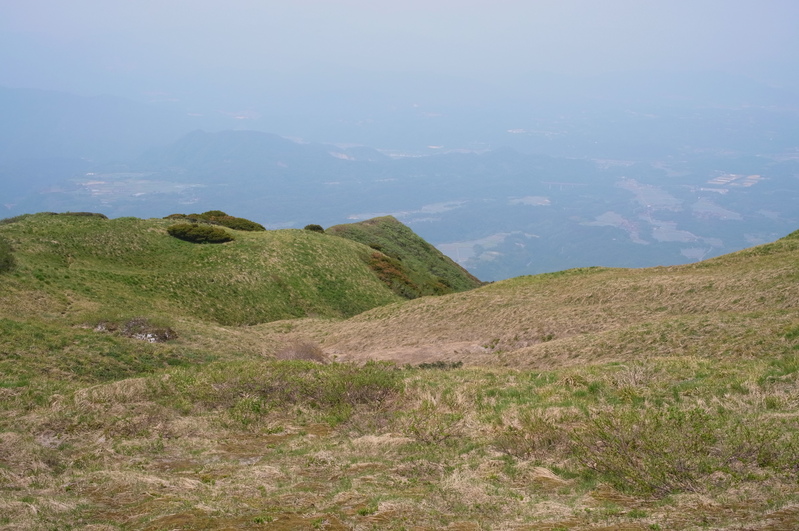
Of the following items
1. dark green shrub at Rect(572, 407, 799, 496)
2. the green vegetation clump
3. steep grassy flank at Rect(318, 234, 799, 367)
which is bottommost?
dark green shrub at Rect(572, 407, 799, 496)

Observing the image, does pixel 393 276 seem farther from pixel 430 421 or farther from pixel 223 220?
pixel 430 421

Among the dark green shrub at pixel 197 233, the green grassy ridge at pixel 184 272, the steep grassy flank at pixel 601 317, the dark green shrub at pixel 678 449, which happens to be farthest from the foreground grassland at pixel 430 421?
the dark green shrub at pixel 197 233

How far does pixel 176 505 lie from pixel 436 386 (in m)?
10.4

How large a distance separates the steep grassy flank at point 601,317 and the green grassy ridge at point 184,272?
30.6 ft

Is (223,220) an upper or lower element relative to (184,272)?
upper

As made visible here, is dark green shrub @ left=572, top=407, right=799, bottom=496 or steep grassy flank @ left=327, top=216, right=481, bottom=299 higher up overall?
steep grassy flank @ left=327, top=216, right=481, bottom=299

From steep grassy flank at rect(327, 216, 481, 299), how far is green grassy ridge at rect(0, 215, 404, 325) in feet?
8.51

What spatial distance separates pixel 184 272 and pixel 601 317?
31233 millimetres

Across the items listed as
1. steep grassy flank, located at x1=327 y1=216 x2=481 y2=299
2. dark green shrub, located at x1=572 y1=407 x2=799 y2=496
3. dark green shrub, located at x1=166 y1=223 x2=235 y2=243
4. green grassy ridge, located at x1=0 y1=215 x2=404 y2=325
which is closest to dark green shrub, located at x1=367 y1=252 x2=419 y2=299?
steep grassy flank, located at x1=327 y1=216 x2=481 y2=299

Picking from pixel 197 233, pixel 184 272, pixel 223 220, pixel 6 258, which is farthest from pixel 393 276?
pixel 6 258

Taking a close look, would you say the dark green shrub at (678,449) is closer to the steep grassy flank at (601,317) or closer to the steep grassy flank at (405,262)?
the steep grassy flank at (601,317)

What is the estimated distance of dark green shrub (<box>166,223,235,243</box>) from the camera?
48800 millimetres

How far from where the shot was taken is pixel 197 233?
161 ft

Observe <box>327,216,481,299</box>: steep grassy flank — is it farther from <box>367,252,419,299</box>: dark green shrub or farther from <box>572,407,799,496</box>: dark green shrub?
<box>572,407,799,496</box>: dark green shrub
